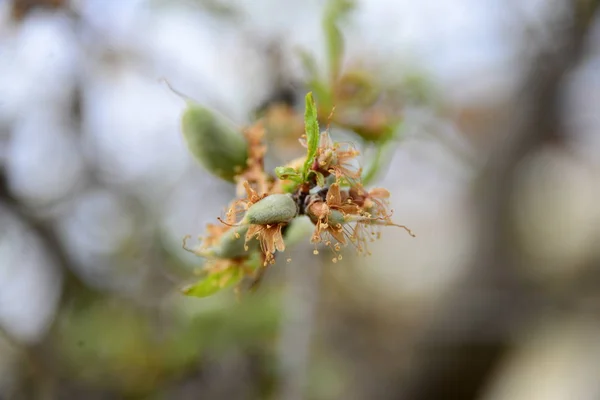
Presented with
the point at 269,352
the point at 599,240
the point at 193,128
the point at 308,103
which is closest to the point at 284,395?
the point at 269,352

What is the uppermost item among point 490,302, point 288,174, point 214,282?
point 490,302

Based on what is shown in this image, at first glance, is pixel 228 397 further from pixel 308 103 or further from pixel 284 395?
pixel 308 103

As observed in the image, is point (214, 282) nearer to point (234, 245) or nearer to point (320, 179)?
point (234, 245)

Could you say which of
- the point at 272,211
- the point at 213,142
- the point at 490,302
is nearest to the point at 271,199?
the point at 272,211

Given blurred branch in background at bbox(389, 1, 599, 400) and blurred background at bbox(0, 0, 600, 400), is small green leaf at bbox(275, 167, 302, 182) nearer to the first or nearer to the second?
blurred background at bbox(0, 0, 600, 400)

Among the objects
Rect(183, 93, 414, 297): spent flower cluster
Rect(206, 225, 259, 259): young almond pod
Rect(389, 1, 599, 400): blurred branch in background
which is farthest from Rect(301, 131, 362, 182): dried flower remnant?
Rect(389, 1, 599, 400): blurred branch in background

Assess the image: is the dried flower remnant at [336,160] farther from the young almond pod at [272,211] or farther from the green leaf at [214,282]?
the green leaf at [214,282]
